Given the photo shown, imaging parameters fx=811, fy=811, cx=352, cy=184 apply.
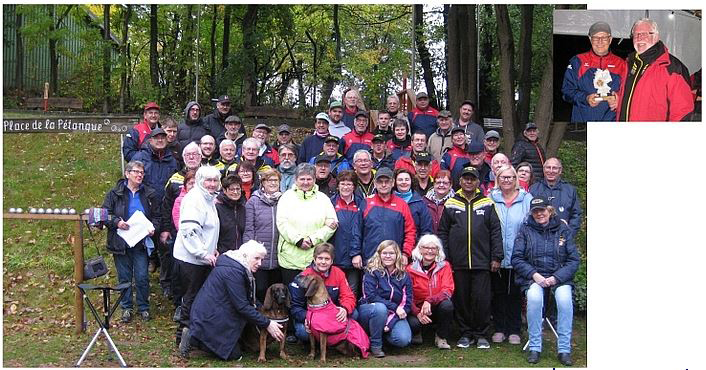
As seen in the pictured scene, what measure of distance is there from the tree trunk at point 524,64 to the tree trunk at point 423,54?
3.97 m

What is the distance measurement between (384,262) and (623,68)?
10.4 feet

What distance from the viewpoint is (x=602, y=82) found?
8.25 meters

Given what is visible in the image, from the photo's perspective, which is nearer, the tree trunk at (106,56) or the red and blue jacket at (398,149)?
the red and blue jacket at (398,149)

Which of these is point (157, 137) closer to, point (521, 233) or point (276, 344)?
point (276, 344)

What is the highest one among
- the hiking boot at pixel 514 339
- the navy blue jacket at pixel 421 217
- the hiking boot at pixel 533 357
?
the navy blue jacket at pixel 421 217

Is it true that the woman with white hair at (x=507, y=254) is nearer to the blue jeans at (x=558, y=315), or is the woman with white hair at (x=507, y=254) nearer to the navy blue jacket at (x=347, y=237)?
the blue jeans at (x=558, y=315)

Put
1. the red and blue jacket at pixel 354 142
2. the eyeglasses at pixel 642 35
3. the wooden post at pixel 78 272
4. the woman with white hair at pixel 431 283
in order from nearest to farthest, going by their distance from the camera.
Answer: the woman with white hair at pixel 431 283, the wooden post at pixel 78 272, the eyeglasses at pixel 642 35, the red and blue jacket at pixel 354 142

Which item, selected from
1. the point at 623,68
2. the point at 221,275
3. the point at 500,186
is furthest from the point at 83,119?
the point at 623,68

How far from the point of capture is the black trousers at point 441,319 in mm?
7430

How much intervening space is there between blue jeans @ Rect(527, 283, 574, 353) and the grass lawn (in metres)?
0.18

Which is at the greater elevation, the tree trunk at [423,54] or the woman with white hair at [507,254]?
the tree trunk at [423,54]

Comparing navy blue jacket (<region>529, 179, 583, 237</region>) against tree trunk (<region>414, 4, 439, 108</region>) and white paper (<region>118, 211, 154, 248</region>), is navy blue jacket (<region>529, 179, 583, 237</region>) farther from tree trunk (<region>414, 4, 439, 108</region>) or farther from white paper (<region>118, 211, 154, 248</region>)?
tree trunk (<region>414, 4, 439, 108</region>)

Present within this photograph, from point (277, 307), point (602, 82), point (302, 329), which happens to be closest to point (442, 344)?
point (302, 329)

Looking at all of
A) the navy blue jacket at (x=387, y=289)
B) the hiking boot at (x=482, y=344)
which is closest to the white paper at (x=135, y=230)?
the navy blue jacket at (x=387, y=289)
